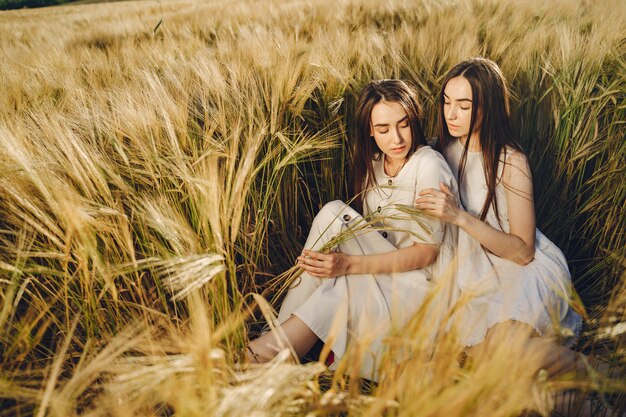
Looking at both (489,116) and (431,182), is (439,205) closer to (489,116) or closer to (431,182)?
(431,182)

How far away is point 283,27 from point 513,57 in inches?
72.4

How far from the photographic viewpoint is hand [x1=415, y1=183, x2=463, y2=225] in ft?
4.51

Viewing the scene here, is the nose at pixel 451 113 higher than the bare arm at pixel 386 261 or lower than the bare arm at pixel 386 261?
higher

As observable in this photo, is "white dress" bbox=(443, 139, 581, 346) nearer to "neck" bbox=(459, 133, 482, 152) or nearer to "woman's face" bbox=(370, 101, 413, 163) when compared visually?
"neck" bbox=(459, 133, 482, 152)

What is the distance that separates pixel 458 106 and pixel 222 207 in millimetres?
935

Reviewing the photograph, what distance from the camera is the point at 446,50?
203 centimetres

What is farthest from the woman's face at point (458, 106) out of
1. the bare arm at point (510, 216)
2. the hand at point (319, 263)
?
the hand at point (319, 263)

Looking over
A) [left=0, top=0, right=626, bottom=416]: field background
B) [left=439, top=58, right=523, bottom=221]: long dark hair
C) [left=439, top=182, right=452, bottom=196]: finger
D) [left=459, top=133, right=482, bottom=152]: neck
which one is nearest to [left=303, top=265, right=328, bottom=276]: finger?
[left=0, top=0, right=626, bottom=416]: field background

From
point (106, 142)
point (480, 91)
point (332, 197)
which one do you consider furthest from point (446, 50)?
point (106, 142)

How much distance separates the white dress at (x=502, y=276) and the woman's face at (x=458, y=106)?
107mm

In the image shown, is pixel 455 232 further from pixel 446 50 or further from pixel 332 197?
pixel 446 50

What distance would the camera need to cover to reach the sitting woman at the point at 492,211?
53.7 inches

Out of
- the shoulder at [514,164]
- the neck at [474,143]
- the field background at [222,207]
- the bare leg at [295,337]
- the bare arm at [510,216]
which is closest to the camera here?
the field background at [222,207]

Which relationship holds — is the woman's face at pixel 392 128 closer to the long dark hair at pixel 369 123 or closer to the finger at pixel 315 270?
the long dark hair at pixel 369 123
